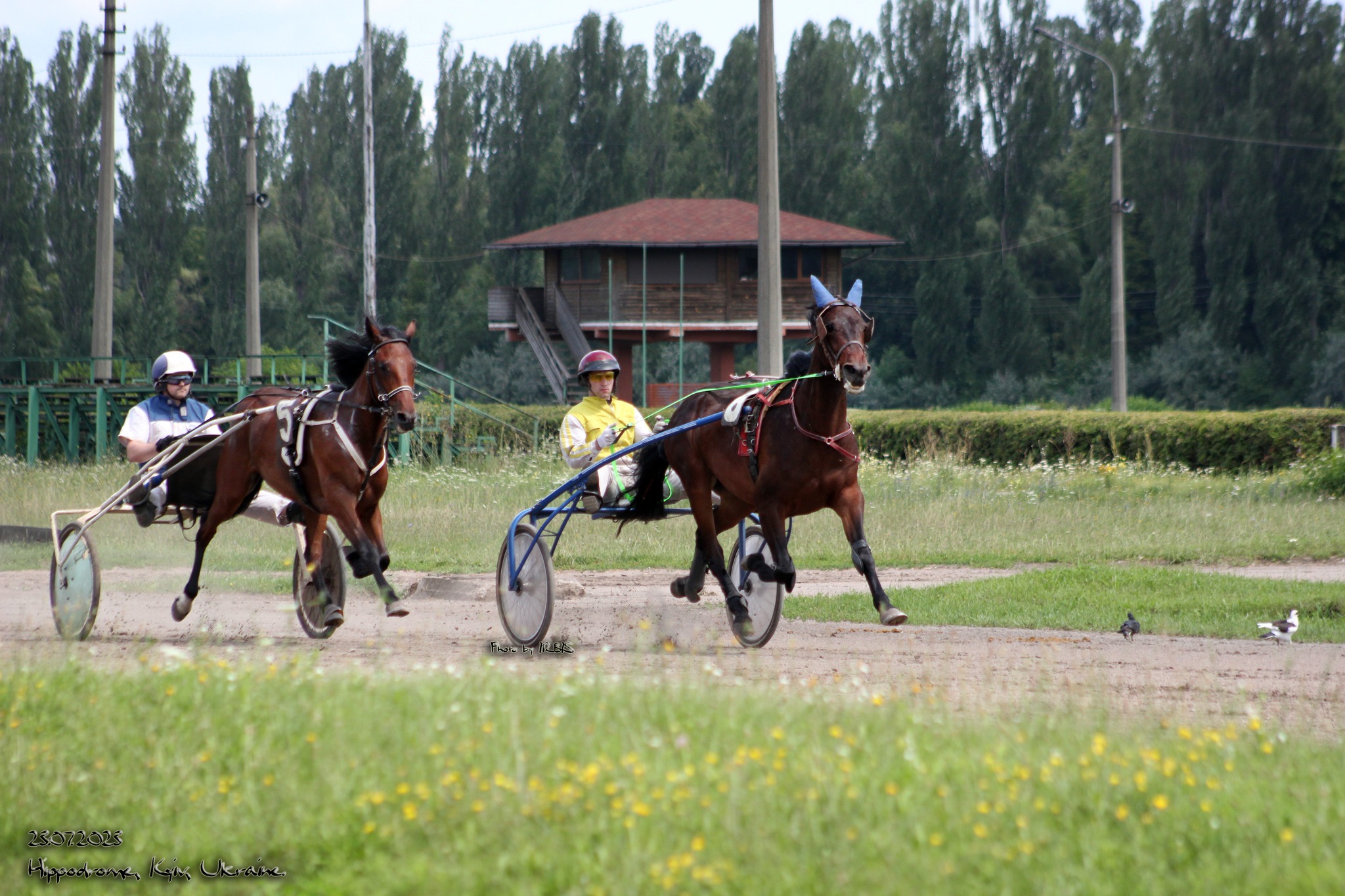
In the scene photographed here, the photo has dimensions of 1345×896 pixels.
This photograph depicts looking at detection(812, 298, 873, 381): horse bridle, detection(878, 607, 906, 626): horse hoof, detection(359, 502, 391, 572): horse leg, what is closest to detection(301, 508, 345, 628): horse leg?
detection(359, 502, 391, 572): horse leg

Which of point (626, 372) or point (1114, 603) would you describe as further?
point (626, 372)

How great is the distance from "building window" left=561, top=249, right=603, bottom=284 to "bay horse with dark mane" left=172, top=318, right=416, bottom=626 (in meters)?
28.9

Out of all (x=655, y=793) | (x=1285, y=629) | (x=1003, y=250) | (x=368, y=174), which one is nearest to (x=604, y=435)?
(x=1285, y=629)

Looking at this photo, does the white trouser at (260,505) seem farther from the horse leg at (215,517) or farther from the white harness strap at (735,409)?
the white harness strap at (735,409)

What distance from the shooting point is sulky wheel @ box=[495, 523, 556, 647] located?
7.65 meters

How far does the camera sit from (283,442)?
25.6 ft

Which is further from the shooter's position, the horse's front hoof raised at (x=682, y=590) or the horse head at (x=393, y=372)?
the horse's front hoof raised at (x=682, y=590)

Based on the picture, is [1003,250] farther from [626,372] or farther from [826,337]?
[826,337]

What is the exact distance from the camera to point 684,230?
3653 centimetres

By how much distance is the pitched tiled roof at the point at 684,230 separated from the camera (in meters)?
35.6

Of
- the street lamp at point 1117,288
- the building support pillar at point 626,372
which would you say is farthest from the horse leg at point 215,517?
the building support pillar at point 626,372

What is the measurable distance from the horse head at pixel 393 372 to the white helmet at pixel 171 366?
202 centimetres

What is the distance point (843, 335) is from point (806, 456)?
2.20ft

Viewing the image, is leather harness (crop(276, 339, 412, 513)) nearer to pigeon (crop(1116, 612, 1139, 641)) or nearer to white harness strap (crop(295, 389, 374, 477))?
white harness strap (crop(295, 389, 374, 477))
